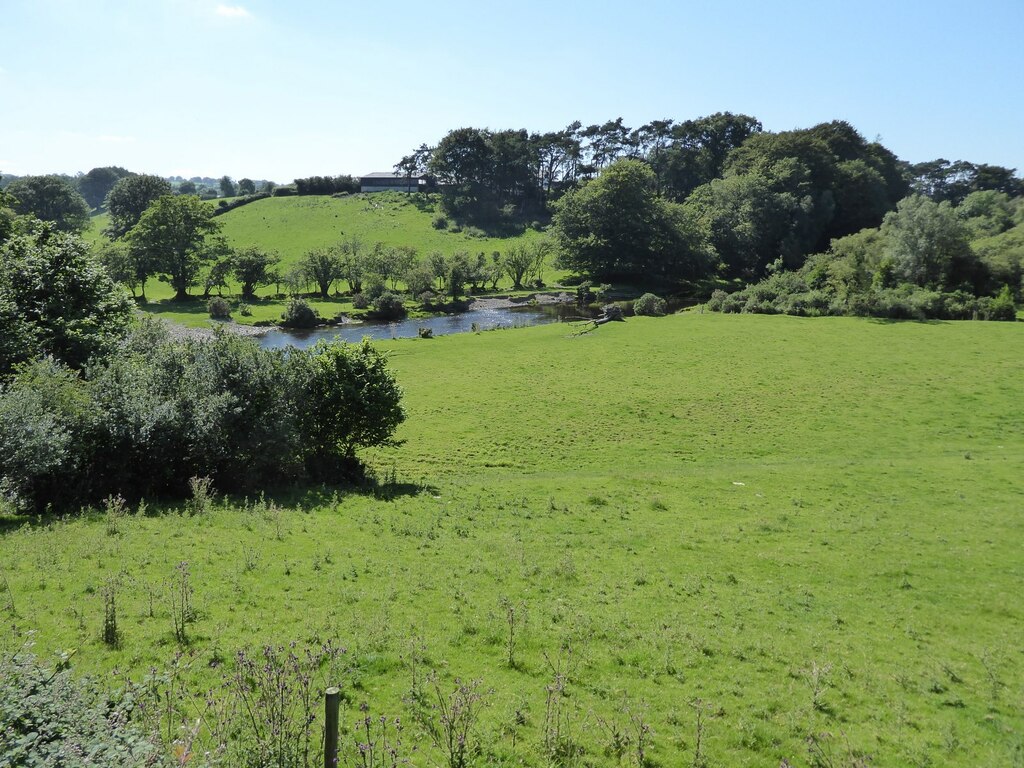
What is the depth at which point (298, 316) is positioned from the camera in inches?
2990

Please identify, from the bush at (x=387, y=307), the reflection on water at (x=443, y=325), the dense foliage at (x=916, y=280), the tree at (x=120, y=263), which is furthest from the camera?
the tree at (x=120, y=263)

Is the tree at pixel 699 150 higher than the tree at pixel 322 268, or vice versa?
the tree at pixel 699 150

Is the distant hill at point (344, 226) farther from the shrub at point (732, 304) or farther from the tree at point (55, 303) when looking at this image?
the tree at point (55, 303)

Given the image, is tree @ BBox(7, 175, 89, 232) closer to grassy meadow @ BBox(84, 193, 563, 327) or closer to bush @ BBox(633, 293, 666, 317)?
grassy meadow @ BBox(84, 193, 563, 327)

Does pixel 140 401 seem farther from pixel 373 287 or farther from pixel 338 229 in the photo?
pixel 338 229

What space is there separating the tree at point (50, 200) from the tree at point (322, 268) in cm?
5626

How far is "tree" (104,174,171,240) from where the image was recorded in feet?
398

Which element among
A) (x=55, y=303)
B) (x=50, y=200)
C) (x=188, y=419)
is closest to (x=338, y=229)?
(x=50, y=200)

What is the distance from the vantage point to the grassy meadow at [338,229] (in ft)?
375

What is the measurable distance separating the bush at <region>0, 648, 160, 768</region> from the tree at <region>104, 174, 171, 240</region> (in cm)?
13495

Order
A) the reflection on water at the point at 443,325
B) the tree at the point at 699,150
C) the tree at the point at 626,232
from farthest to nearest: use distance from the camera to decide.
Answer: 1. the tree at the point at 699,150
2. the tree at the point at 626,232
3. the reflection on water at the point at 443,325

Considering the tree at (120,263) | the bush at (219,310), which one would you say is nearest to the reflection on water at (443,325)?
the bush at (219,310)

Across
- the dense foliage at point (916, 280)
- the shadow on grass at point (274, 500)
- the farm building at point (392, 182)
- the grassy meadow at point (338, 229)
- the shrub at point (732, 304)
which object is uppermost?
the farm building at point (392, 182)

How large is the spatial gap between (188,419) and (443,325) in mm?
55075
